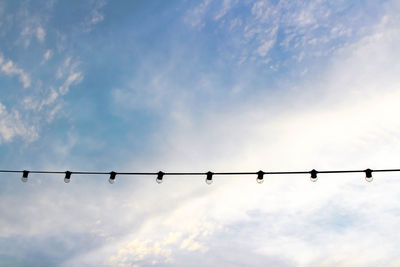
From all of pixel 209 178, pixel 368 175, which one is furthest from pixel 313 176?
pixel 209 178

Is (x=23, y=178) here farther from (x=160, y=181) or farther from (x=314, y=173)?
(x=314, y=173)

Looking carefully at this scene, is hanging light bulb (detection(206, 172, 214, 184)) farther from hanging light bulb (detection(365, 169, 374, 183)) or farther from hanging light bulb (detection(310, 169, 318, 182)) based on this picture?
hanging light bulb (detection(365, 169, 374, 183))

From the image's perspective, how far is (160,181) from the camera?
506 inches

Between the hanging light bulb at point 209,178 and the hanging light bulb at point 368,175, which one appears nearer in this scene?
the hanging light bulb at point 368,175

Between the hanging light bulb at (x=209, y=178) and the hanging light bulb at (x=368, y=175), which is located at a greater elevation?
the hanging light bulb at (x=368, y=175)

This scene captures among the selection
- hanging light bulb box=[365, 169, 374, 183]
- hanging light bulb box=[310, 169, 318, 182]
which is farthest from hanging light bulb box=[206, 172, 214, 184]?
hanging light bulb box=[365, 169, 374, 183]

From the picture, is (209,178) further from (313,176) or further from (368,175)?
(368,175)

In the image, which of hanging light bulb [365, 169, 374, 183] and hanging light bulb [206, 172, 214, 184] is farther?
hanging light bulb [206, 172, 214, 184]

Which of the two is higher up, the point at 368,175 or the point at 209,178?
the point at 368,175

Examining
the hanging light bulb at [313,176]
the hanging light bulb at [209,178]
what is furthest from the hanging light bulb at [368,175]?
the hanging light bulb at [209,178]

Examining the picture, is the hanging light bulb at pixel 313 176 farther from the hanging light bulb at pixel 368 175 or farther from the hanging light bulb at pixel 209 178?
the hanging light bulb at pixel 209 178

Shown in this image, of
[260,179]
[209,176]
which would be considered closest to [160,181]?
[209,176]

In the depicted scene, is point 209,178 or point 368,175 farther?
point 209,178

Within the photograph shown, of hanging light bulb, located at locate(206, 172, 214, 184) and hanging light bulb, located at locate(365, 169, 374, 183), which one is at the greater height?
hanging light bulb, located at locate(365, 169, 374, 183)
